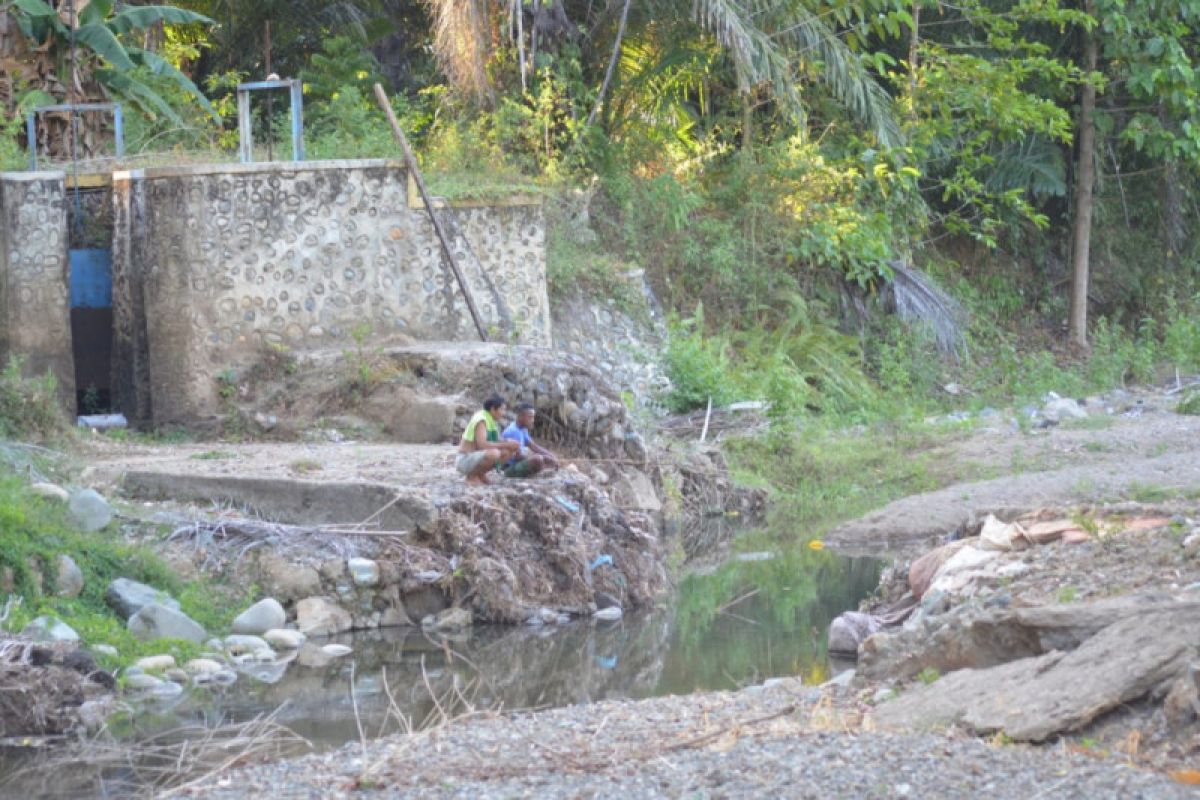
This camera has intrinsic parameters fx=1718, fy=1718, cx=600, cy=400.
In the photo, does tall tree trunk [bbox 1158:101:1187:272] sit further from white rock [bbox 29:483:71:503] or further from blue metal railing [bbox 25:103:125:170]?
white rock [bbox 29:483:71:503]

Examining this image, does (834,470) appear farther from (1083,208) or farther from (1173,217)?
(1173,217)

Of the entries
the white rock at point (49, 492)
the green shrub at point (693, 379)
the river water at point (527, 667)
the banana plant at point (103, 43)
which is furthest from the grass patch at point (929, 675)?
the banana plant at point (103, 43)

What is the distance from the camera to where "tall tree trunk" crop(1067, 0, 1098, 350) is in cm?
2639

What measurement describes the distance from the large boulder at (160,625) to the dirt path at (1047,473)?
5508 mm

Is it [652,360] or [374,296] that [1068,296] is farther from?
[374,296]

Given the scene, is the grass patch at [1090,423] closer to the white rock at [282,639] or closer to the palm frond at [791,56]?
the palm frond at [791,56]

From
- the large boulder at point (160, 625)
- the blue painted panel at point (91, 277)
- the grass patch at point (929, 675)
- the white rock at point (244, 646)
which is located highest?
the blue painted panel at point (91, 277)

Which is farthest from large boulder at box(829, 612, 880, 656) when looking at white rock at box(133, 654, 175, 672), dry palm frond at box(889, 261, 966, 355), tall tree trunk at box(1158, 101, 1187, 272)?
tall tree trunk at box(1158, 101, 1187, 272)

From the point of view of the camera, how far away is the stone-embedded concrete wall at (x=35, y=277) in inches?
642

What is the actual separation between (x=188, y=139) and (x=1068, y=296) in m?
14.5

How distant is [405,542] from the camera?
12.4 m

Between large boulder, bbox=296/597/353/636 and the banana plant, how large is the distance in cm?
876

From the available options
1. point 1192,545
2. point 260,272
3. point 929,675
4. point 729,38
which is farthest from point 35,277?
point 1192,545

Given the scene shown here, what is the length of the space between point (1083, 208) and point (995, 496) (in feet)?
38.6
